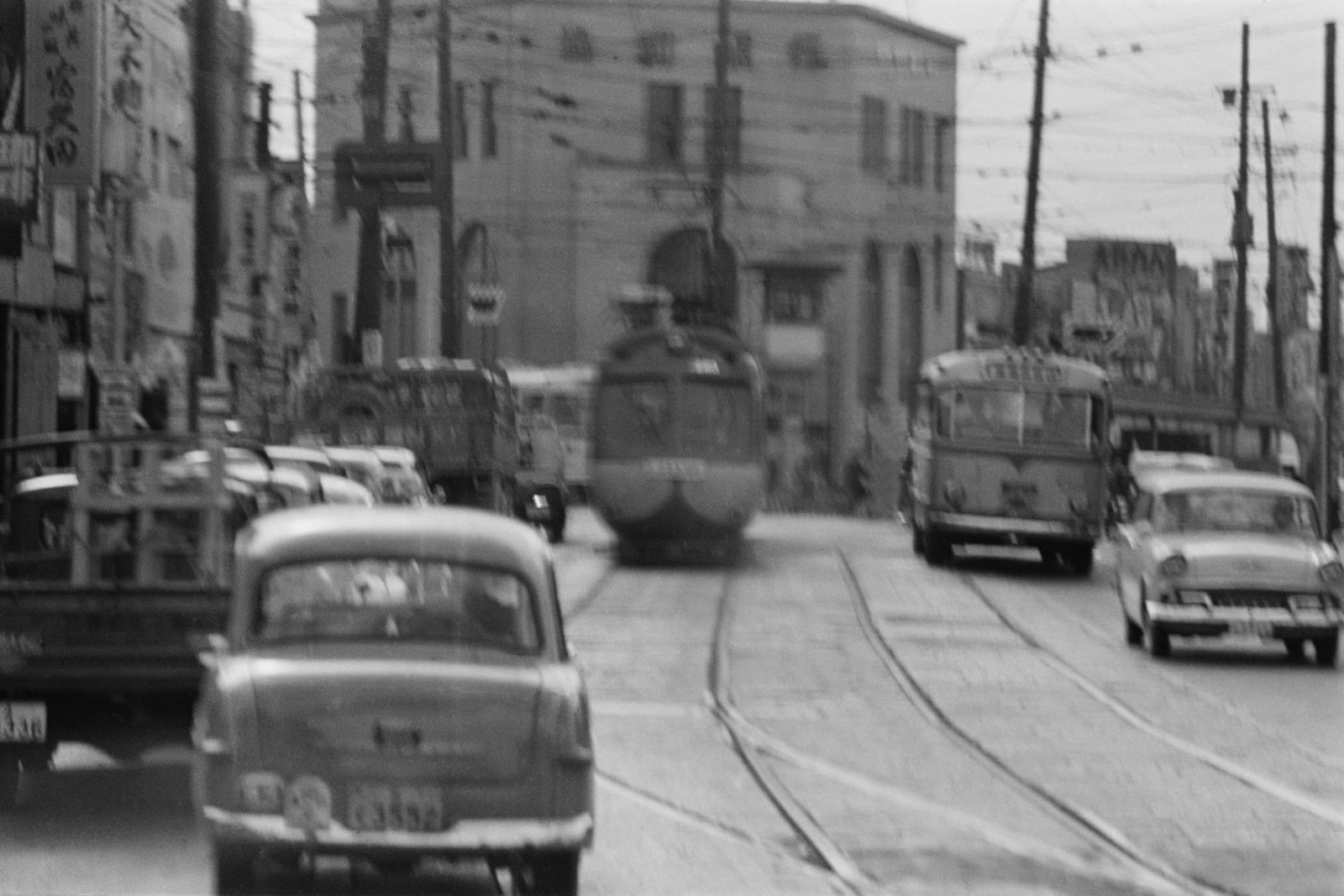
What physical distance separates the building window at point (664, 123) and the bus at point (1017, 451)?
48716 millimetres

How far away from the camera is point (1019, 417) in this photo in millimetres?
35531

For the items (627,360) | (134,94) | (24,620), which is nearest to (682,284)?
(134,94)

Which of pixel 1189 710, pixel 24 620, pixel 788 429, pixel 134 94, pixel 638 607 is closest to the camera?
pixel 24 620

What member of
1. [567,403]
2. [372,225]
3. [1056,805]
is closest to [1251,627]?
[1056,805]

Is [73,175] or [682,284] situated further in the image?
[682,284]

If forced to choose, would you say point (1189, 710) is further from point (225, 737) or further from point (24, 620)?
point (225, 737)

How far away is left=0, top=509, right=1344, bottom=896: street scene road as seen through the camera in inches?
460

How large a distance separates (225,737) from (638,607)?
18797 millimetres

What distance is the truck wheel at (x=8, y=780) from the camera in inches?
515

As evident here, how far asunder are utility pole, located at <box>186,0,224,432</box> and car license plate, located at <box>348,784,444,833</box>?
64.4 feet

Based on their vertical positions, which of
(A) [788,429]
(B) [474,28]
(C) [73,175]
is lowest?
(A) [788,429]

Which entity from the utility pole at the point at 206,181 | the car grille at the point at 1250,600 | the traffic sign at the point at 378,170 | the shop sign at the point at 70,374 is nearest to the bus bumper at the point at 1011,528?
the utility pole at the point at 206,181

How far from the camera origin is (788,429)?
266 ft

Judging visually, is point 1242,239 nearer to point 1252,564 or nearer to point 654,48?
point 654,48
